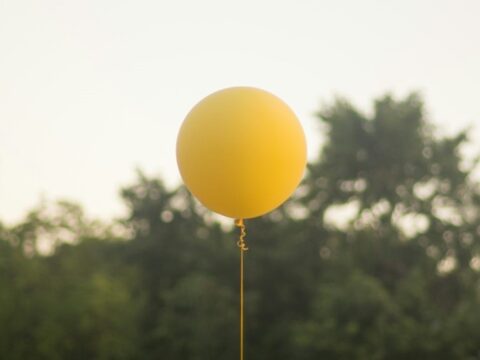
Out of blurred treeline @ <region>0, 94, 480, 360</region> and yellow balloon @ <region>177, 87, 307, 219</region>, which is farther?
blurred treeline @ <region>0, 94, 480, 360</region>

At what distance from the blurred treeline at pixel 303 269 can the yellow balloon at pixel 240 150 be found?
9.44 metres

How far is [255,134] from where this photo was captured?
11.9 feet

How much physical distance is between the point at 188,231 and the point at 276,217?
9.46ft

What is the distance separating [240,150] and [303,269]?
40.7 ft

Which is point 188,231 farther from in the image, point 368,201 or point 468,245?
point 468,245

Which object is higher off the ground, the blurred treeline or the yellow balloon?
the blurred treeline

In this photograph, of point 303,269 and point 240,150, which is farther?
point 303,269

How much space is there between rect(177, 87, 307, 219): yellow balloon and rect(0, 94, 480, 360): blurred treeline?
9.44 metres

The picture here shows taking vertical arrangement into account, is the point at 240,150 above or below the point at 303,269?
below

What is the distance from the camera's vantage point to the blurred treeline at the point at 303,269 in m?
14.2

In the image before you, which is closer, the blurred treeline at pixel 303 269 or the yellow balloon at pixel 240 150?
the yellow balloon at pixel 240 150

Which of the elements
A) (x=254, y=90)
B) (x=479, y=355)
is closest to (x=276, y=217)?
(x=479, y=355)

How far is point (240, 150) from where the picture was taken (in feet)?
11.8

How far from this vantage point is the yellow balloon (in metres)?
3.62
